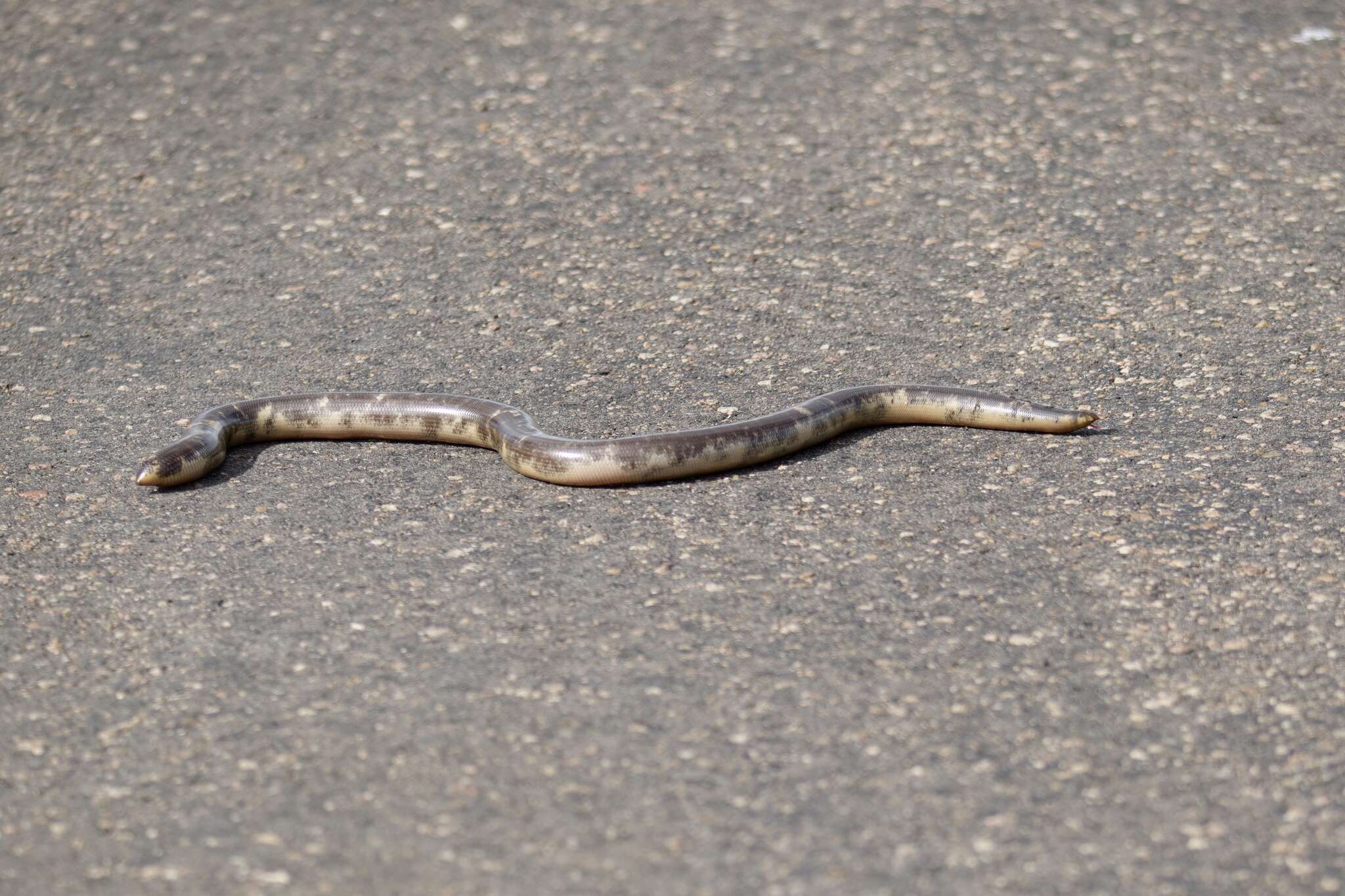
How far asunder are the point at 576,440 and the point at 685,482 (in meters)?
0.54

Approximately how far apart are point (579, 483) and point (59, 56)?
7.87 meters

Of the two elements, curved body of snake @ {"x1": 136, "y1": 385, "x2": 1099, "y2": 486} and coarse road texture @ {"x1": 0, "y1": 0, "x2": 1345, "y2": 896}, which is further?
curved body of snake @ {"x1": 136, "y1": 385, "x2": 1099, "y2": 486}

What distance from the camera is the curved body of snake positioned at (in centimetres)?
615

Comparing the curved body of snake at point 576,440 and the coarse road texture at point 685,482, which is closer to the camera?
the coarse road texture at point 685,482

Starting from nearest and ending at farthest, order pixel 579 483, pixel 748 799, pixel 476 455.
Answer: pixel 748 799
pixel 579 483
pixel 476 455

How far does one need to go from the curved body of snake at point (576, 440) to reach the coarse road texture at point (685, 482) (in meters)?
0.13

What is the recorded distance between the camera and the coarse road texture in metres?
4.14

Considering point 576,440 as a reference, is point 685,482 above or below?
below

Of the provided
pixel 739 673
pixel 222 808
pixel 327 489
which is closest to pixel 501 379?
pixel 327 489

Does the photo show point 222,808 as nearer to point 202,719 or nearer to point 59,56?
point 202,719

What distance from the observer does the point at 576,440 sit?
6258mm

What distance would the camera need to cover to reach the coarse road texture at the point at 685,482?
4.14 meters

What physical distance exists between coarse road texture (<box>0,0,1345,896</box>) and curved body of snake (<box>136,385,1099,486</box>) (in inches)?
5.0

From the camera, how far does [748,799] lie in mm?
4160
